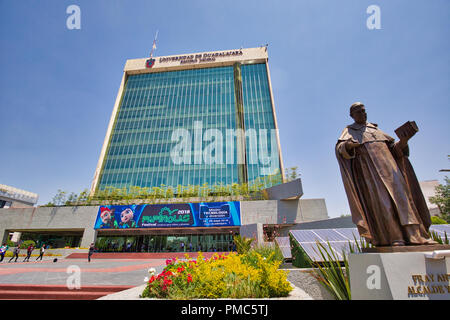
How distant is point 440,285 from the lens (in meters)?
2.43

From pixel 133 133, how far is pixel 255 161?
29.7 meters

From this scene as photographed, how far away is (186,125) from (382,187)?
43.0 meters

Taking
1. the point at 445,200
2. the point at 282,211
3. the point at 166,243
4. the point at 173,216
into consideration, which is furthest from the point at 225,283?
the point at 445,200

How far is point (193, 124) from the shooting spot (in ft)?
143

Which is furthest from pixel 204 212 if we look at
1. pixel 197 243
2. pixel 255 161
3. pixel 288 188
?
pixel 255 161

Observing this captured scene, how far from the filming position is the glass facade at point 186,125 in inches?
1520

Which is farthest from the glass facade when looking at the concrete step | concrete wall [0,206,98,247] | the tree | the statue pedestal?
the statue pedestal

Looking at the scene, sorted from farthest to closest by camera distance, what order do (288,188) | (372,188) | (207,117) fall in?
(207,117)
(288,188)
(372,188)

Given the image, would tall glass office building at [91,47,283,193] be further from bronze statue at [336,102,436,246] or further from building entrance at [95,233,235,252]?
bronze statue at [336,102,436,246]

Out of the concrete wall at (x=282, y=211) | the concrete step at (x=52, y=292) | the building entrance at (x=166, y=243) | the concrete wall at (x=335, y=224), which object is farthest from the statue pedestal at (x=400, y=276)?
the building entrance at (x=166, y=243)

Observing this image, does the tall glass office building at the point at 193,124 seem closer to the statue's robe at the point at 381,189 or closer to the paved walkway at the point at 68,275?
the paved walkway at the point at 68,275

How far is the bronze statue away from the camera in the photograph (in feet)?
9.85
